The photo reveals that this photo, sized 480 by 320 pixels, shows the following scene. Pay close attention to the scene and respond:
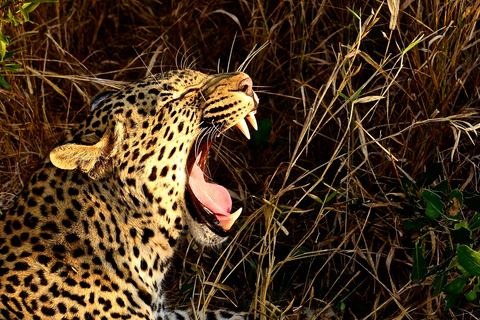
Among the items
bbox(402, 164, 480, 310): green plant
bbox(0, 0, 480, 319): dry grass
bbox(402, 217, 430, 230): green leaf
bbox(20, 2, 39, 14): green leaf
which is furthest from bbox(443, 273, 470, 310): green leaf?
bbox(20, 2, 39, 14): green leaf

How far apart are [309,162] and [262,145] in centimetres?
32

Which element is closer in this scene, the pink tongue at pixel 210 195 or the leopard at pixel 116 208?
the leopard at pixel 116 208

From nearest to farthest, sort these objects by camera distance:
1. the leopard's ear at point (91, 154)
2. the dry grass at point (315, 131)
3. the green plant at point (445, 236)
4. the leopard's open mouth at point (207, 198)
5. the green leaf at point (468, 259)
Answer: the leopard's ear at point (91, 154) < the green leaf at point (468, 259) < the green plant at point (445, 236) < the leopard's open mouth at point (207, 198) < the dry grass at point (315, 131)

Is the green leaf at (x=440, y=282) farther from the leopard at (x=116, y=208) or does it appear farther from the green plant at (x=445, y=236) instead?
the leopard at (x=116, y=208)

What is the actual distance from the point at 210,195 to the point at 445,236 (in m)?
1.34

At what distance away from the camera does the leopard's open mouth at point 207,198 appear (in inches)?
141

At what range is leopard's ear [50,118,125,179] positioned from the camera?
3.08 m

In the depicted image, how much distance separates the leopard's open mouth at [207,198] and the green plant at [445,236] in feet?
2.82

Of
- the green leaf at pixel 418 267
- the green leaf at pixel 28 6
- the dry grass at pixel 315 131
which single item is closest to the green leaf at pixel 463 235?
the green leaf at pixel 418 267

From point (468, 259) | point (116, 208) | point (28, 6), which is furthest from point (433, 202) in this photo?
point (28, 6)

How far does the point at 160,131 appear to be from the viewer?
11.3 feet

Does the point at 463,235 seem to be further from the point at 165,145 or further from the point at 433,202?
the point at 165,145

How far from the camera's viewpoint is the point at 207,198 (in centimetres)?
368

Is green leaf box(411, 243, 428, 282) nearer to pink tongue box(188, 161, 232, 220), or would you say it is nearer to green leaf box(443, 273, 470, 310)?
green leaf box(443, 273, 470, 310)
